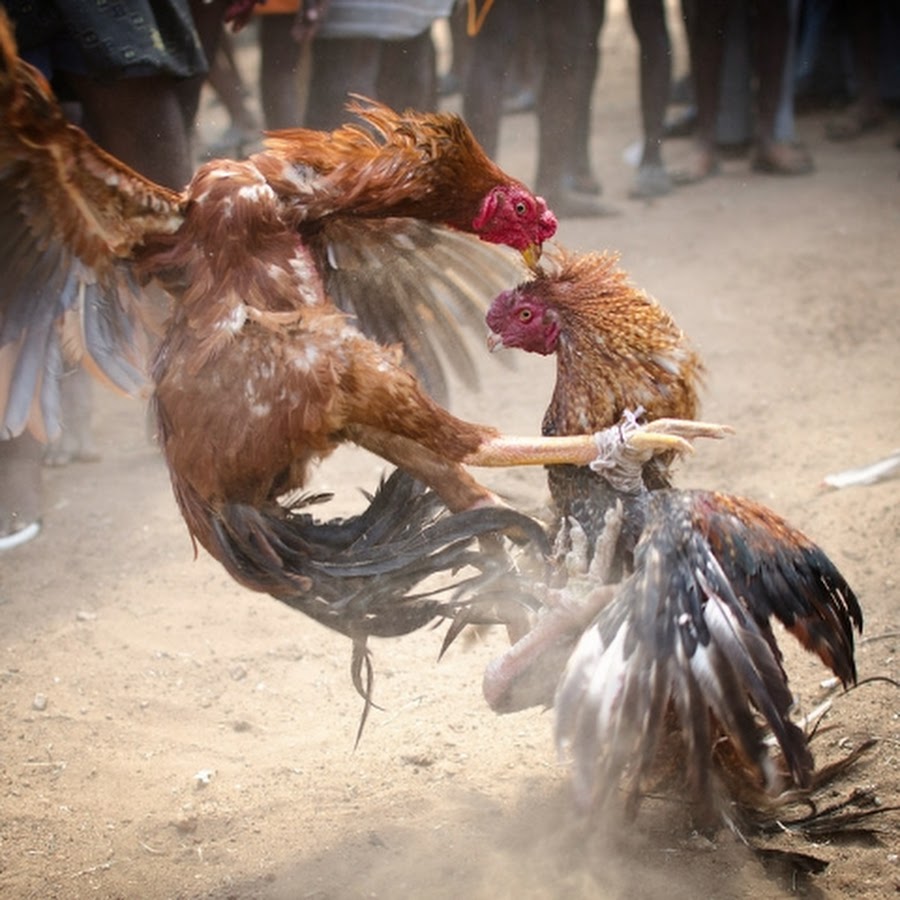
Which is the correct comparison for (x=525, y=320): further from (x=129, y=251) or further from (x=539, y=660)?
(x=129, y=251)

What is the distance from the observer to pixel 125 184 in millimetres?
2797

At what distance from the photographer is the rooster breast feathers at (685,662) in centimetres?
226

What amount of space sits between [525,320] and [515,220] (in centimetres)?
33

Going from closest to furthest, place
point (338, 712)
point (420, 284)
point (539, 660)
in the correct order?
point (539, 660)
point (338, 712)
point (420, 284)

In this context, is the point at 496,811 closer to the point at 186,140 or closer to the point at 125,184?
the point at 125,184

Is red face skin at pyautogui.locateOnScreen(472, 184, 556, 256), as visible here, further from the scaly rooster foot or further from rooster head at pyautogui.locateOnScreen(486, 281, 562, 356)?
the scaly rooster foot

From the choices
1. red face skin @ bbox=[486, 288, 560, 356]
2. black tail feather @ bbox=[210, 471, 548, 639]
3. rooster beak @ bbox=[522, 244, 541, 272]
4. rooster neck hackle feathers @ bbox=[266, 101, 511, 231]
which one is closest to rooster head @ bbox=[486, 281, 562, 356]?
red face skin @ bbox=[486, 288, 560, 356]

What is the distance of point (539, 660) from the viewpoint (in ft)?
9.27

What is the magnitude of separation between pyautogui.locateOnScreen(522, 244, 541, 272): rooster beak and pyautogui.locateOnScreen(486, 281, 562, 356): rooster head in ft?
0.57

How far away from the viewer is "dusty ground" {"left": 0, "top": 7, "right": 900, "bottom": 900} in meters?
2.85

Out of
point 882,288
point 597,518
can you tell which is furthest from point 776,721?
point 882,288

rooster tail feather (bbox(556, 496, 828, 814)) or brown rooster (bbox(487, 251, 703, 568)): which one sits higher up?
brown rooster (bbox(487, 251, 703, 568))

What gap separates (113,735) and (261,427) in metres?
1.19

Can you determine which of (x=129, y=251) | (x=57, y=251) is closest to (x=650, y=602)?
(x=129, y=251)
